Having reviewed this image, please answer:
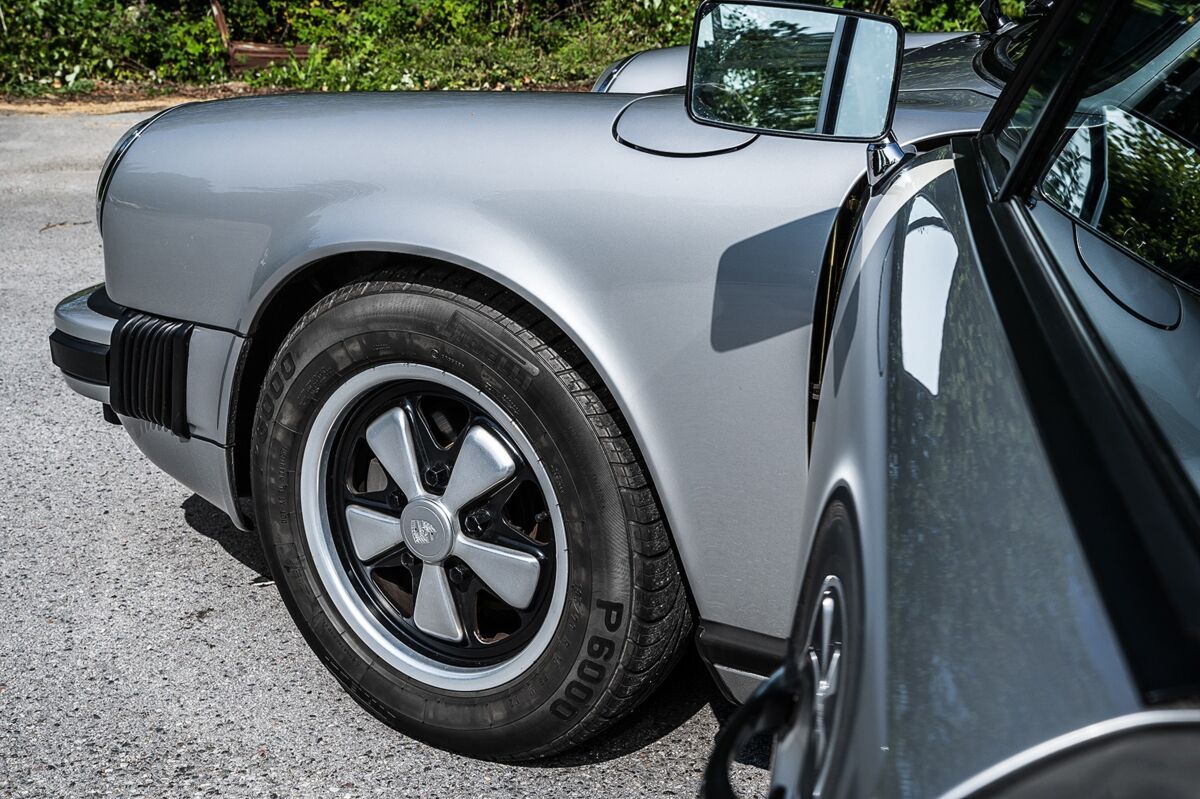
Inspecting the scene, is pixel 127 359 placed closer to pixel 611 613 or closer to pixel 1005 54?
pixel 611 613

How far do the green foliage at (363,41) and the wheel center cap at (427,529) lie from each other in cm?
842

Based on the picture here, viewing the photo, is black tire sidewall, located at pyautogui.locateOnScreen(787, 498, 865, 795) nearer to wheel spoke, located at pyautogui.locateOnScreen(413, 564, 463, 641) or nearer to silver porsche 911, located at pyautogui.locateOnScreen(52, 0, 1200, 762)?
silver porsche 911, located at pyautogui.locateOnScreen(52, 0, 1200, 762)

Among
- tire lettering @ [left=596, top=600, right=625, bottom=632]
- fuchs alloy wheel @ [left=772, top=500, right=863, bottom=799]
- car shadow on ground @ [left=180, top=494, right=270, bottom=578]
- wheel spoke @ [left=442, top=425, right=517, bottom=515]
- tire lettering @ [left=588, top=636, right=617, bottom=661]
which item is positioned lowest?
car shadow on ground @ [left=180, top=494, right=270, bottom=578]

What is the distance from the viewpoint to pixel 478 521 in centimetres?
211

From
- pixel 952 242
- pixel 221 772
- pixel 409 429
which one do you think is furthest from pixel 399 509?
pixel 952 242

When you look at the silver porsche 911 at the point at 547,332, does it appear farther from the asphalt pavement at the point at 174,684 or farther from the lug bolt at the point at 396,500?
the asphalt pavement at the point at 174,684

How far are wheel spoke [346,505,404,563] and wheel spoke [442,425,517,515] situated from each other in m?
0.17

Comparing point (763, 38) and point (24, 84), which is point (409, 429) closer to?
point (763, 38)

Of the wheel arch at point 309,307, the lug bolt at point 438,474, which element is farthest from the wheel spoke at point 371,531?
the wheel arch at point 309,307

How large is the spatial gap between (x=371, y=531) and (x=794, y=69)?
1151mm

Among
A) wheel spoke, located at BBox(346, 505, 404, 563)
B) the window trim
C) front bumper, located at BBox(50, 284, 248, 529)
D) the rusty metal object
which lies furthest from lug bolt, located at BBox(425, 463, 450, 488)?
the rusty metal object

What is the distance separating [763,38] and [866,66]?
0.21 meters

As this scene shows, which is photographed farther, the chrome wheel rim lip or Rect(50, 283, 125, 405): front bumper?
Rect(50, 283, 125, 405): front bumper

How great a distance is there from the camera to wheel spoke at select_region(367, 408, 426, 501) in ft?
7.00
